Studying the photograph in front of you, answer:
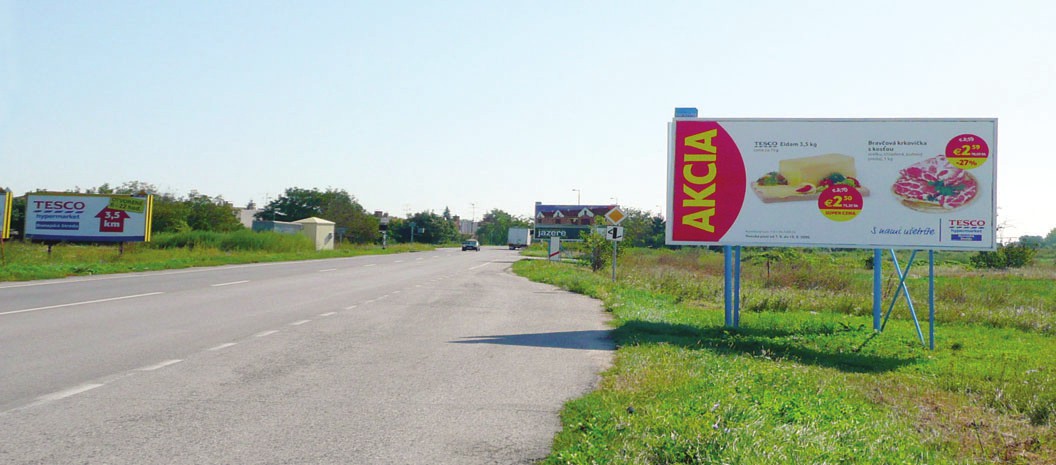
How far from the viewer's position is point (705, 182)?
1445 centimetres

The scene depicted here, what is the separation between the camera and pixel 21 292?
17.8 meters

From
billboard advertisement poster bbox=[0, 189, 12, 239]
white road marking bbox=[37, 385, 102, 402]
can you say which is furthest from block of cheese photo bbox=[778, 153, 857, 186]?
billboard advertisement poster bbox=[0, 189, 12, 239]

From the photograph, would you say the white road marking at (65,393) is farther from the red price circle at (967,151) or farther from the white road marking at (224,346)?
the red price circle at (967,151)

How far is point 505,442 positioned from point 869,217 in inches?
415

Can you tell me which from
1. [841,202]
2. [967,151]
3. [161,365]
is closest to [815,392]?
[161,365]

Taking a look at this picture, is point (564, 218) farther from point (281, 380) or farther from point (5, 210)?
point (281, 380)

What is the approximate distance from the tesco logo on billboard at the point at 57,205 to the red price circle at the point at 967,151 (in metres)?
40.0

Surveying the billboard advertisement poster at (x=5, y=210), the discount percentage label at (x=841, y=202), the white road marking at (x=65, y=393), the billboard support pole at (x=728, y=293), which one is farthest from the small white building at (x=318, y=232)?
the white road marking at (x=65, y=393)

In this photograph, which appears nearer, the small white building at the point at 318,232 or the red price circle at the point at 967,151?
the red price circle at the point at 967,151

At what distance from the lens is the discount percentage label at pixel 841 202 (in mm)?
14055

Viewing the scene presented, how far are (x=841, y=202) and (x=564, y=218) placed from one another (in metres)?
34.0

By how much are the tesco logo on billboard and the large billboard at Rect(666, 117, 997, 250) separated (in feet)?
120

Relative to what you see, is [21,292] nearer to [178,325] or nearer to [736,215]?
[178,325]

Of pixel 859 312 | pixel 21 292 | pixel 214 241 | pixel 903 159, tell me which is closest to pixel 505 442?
pixel 903 159
